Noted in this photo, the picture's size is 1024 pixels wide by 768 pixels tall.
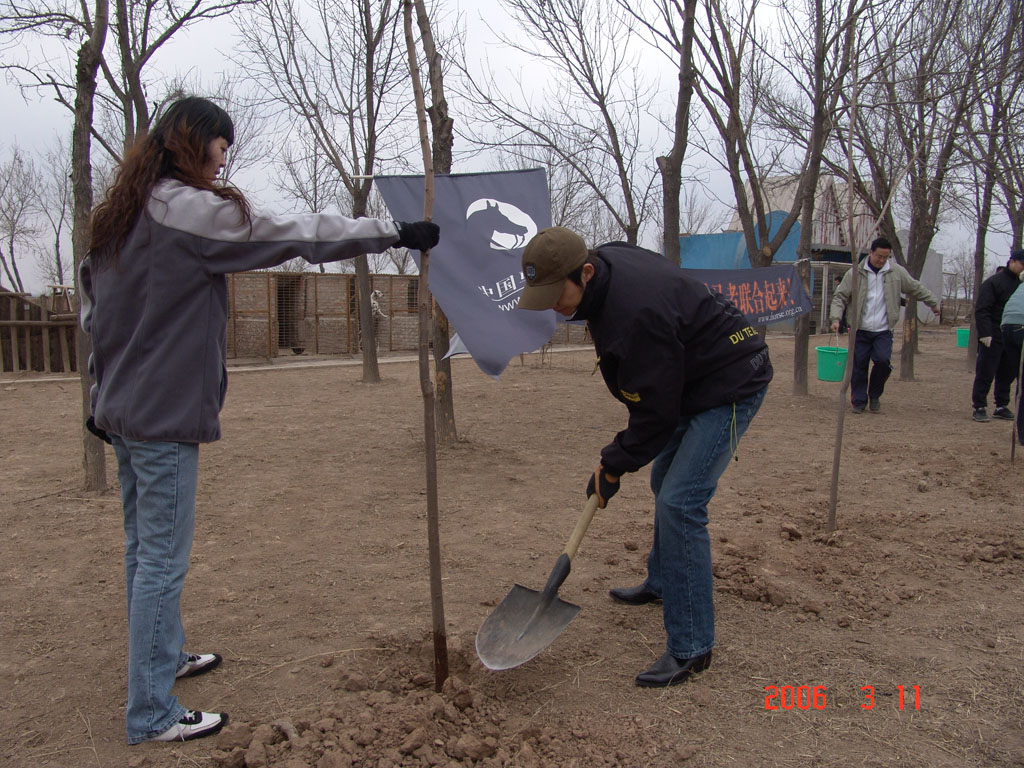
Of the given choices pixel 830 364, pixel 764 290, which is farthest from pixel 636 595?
pixel 830 364

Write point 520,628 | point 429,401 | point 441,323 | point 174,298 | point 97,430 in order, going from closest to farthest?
1. point 174,298
2. point 97,430
3. point 429,401
4. point 520,628
5. point 441,323

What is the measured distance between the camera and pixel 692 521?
9.07ft

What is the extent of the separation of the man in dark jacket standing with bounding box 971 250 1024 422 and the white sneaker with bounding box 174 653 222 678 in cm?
790

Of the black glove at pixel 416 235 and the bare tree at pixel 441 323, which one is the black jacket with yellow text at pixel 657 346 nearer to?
the black glove at pixel 416 235

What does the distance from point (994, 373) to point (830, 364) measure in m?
2.23

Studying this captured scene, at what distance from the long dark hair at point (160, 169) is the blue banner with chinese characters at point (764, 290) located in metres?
6.21

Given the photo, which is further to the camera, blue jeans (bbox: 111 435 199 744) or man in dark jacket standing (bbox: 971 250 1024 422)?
man in dark jacket standing (bbox: 971 250 1024 422)

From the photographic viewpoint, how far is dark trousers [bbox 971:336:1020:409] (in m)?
7.96

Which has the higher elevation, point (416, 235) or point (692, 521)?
point (416, 235)

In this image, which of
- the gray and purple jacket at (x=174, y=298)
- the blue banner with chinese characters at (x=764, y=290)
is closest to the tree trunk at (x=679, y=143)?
the blue banner with chinese characters at (x=764, y=290)

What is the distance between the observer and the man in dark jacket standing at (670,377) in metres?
2.52

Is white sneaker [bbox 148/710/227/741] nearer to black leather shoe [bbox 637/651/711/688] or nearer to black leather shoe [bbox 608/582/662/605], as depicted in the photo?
black leather shoe [bbox 637/651/711/688]

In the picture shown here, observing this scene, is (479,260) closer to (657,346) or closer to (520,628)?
(657,346)
